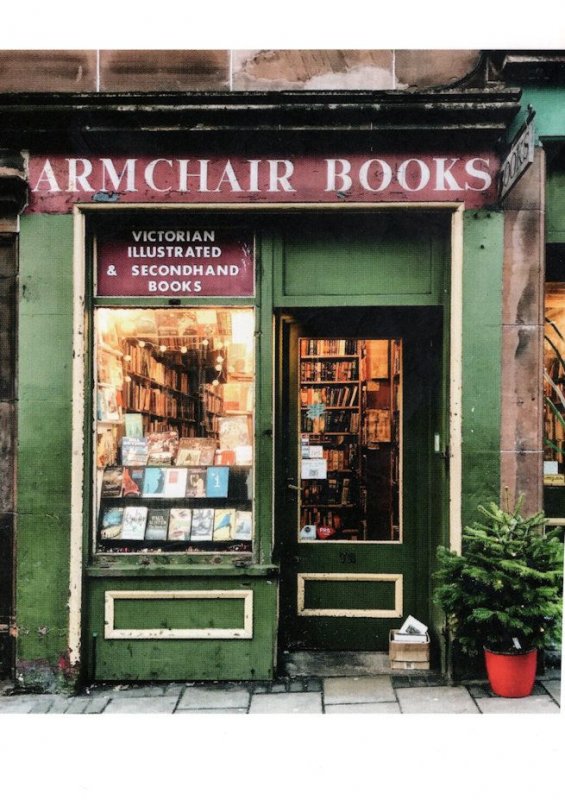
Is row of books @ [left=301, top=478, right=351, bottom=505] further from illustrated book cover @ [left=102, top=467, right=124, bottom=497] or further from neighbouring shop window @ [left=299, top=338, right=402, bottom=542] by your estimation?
illustrated book cover @ [left=102, top=467, right=124, bottom=497]

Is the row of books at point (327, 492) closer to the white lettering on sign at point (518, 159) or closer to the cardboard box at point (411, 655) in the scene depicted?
the cardboard box at point (411, 655)

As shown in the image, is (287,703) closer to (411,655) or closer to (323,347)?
(411,655)

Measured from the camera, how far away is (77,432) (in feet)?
18.0

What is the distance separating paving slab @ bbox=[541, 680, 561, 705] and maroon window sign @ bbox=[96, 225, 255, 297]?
3.75m

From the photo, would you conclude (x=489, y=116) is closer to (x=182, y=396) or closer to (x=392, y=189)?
(x=392, y=189)

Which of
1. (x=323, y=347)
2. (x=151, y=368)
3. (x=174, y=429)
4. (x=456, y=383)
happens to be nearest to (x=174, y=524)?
(x=174, y=429)

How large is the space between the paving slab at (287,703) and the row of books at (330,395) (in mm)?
2383

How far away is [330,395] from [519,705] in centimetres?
282

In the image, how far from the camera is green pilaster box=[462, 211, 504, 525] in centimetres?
546

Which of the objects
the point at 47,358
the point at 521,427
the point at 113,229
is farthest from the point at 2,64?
the point at 521,427

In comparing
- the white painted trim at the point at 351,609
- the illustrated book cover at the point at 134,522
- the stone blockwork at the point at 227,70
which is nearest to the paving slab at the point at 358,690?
the white painted trim at the point at 351,609

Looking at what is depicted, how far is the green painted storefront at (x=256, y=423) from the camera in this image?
5.46 m

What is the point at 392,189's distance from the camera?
550 cm

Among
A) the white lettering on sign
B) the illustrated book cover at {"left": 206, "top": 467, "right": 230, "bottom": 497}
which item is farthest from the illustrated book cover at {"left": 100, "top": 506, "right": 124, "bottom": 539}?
the white lettering on sign
